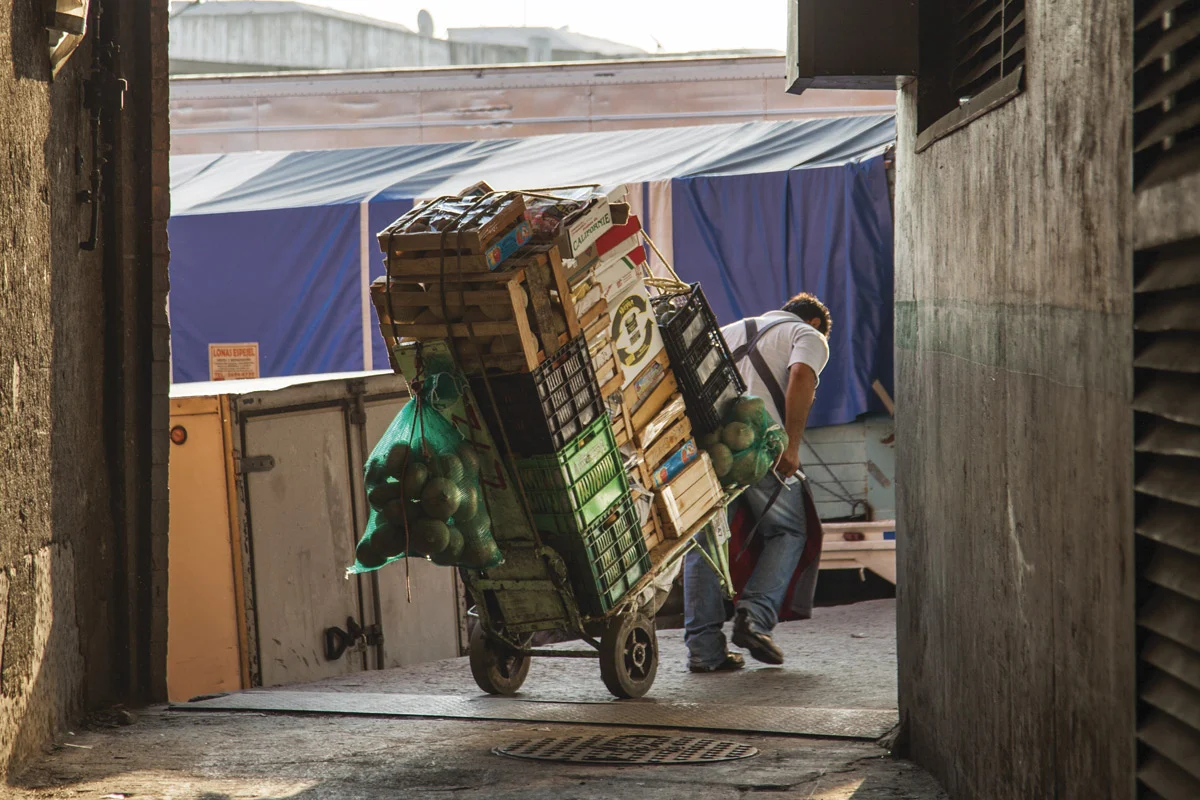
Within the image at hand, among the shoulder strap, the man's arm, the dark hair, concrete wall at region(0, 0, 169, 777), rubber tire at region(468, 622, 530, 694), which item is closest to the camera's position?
concrete wall at region(0, 0, 169, 777)

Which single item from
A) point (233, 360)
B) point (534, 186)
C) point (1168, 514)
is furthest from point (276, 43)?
point (1168, 514)

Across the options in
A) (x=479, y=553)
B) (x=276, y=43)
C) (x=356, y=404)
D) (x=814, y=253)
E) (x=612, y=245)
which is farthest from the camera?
(x=276, y=43)

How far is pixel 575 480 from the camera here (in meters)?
6.28

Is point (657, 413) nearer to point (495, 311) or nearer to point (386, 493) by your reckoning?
point (495, 311)

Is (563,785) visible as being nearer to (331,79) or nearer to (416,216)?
(416,216)

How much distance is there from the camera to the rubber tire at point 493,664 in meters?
7.16

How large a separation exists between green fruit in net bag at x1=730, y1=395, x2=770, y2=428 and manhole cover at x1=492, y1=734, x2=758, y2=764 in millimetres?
1971

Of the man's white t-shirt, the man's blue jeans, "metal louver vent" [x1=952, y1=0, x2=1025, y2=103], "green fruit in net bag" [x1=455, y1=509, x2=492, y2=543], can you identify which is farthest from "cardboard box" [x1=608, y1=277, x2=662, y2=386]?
"metal louver vent" [x1=952, y1=0, x2=1025, y2=103]

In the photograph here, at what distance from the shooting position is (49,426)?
554 centimetres

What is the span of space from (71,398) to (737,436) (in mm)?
3231

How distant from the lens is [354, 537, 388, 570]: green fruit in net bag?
19.7 ft

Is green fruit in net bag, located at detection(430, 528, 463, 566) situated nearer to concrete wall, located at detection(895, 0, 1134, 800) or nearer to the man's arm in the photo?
concrete wall, located at detection(895, 0, 1134, 800)

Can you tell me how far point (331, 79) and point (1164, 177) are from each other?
610 inches

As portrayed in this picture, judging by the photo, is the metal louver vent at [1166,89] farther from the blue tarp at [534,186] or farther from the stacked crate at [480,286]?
the blue tarp at [534,186]
